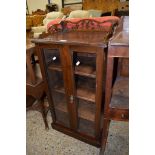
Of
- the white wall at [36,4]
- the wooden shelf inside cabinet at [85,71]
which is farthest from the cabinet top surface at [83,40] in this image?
the white wall at [36,4]

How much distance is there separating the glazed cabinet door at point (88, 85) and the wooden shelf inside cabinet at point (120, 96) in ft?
0.38

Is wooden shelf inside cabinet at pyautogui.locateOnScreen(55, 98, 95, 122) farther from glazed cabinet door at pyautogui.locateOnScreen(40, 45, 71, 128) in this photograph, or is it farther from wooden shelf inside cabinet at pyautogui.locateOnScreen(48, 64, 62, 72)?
wooden shelf inside cabinet at pyautogui.locateOnScreen(48, 64, 62, 72)

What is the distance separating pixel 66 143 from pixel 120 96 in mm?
826

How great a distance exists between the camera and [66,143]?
1618 millimetres

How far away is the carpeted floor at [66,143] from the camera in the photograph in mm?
1518

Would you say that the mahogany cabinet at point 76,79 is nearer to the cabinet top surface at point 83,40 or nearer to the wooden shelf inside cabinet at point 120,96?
the cabinet top surface at point 83,40

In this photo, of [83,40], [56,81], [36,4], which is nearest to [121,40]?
[83,40]

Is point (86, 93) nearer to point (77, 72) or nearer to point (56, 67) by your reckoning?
point (77, 72)

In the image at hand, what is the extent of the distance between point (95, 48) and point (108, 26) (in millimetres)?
417

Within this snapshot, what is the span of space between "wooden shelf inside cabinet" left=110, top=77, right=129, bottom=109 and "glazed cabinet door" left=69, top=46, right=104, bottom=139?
11cm

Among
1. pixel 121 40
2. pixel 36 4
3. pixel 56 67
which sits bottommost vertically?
pixel 56 67
